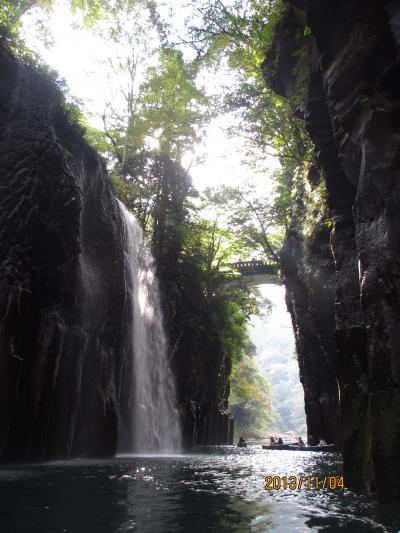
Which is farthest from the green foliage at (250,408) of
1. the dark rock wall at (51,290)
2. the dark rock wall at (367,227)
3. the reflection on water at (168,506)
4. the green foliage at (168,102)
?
the reflection on water at (168,506)

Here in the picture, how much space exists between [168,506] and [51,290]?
689 centimetres

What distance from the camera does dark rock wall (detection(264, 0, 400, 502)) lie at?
6332mm

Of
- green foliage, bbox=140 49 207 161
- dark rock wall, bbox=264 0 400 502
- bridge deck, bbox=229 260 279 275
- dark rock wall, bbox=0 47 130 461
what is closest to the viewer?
dark rock wall, bbox=264 0 400 502

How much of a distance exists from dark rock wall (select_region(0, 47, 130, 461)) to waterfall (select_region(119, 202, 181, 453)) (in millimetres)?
2328

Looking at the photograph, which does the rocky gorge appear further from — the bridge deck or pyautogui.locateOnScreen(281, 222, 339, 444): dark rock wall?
the bridge deck

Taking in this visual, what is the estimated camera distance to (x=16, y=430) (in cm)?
966

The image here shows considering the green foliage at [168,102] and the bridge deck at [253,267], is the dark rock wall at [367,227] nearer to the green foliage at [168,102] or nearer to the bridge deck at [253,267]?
the green foliage at [168,102]

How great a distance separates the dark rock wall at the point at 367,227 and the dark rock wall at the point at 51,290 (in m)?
7.13

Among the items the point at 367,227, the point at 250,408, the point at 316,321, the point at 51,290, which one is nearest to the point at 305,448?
the point at 316,321

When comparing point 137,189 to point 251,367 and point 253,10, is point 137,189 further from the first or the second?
point 251,367

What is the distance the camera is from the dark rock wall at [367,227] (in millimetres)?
6332

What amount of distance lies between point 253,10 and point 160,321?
584 inches

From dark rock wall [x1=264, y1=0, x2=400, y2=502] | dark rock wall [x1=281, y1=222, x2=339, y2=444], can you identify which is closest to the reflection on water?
dark rock wall [x1=264, y1=0, x2=400, y2=502]

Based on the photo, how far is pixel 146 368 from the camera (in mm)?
18672
